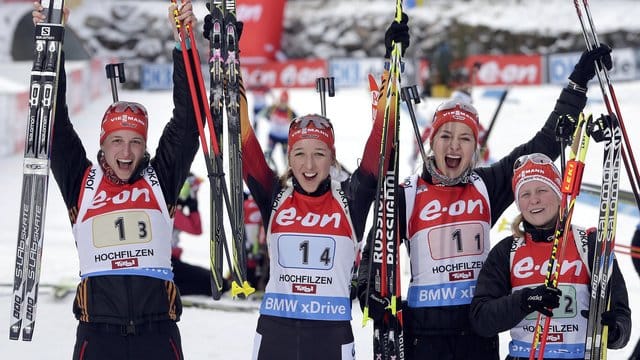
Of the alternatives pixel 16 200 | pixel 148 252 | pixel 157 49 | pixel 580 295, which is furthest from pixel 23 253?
pixel 157 49

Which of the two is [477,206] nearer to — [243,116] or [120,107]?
[243,116]

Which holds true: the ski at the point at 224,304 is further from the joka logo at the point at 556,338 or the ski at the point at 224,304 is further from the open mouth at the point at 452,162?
the joka logo at the point at 556,338

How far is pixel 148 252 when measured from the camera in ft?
11.6

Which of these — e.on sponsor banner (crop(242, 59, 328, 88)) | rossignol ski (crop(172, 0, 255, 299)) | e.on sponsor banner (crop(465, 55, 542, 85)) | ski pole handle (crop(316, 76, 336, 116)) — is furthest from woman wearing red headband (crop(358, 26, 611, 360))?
e.on sponsor banner (crop(242, 59, 328, 88))

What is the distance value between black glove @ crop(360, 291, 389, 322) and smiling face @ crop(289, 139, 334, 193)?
1.50 ft

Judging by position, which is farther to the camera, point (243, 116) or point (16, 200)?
point (16, 200)

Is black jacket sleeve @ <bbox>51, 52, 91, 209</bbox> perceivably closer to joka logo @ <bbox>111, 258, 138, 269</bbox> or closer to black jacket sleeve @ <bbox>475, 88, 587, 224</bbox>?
joka logo @ <bbox>111, 258, 138, 269</bbox>

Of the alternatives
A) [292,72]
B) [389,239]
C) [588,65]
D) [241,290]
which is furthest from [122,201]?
[292,72]

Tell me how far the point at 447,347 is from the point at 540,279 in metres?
0.44

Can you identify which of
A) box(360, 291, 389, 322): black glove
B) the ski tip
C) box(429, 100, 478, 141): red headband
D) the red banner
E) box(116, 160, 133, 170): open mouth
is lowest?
box(360, 291, 389, 322): black glove

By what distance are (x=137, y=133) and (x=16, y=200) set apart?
902 centimetres

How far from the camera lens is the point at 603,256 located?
10.9 feet

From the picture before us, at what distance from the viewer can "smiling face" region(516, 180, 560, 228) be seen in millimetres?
3449

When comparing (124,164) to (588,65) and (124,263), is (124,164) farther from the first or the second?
(588,65)
